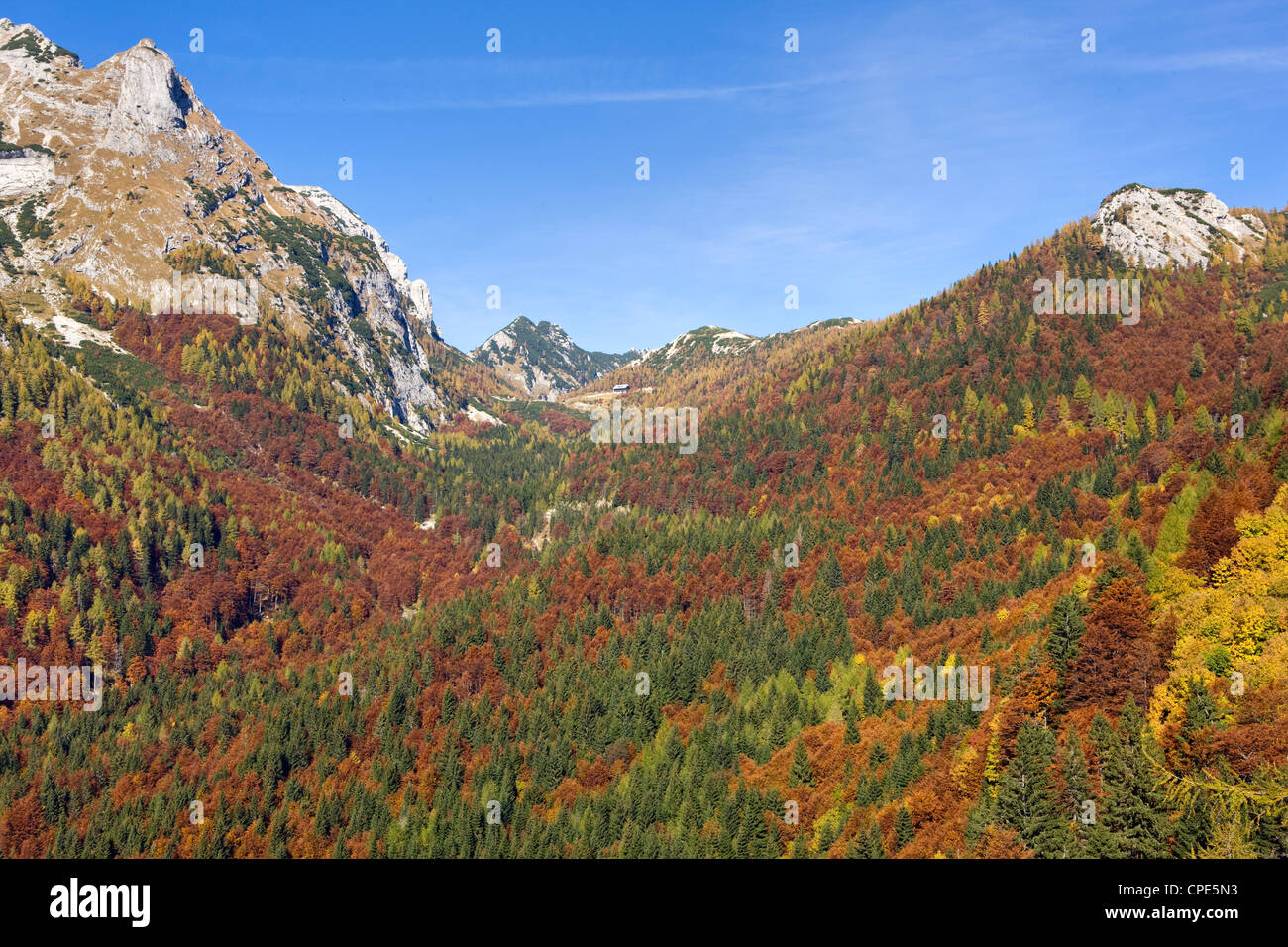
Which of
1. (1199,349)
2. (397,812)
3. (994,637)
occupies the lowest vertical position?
(397,812)

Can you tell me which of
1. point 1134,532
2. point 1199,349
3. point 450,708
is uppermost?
point 1199,349

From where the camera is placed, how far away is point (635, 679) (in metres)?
133

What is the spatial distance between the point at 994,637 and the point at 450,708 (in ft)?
290

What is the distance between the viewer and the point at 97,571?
19025 centimetres

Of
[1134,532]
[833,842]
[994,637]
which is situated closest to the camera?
[833,842]

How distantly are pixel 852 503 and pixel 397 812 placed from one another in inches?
4873

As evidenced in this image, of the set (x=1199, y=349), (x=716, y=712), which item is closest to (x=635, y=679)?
(x=716, y=712)
